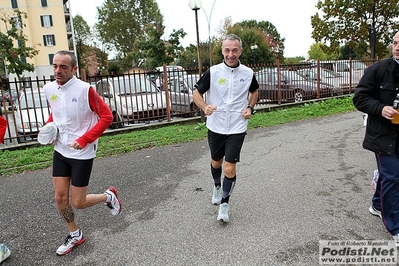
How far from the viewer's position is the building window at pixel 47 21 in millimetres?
47219

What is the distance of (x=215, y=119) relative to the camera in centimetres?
363

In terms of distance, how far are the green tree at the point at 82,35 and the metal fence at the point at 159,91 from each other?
50.1 meters

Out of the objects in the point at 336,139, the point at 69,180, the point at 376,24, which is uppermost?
the point at 376,24

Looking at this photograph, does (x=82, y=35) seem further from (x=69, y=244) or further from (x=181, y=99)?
(x=69, y=244)

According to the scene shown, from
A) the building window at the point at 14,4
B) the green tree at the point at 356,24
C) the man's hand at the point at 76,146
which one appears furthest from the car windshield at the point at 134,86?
the building window at the point at 14,4

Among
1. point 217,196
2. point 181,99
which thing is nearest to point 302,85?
point 181,99

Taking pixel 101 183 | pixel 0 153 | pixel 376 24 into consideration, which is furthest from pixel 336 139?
pixel 376 24

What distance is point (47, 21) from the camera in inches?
1866

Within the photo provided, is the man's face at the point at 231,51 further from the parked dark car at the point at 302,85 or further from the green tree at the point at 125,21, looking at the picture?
the green tree at the point at 125,21

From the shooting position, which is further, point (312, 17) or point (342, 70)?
point (312, 17)

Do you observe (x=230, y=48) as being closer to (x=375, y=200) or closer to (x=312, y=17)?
(x=375, y=200)

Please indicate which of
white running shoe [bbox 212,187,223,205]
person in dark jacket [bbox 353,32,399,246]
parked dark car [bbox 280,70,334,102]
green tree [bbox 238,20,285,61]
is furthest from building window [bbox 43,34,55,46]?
person in dark jacket [bbox 353,32,399,246]

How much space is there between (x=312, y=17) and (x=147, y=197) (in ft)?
102

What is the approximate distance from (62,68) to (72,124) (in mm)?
Answer: 523
